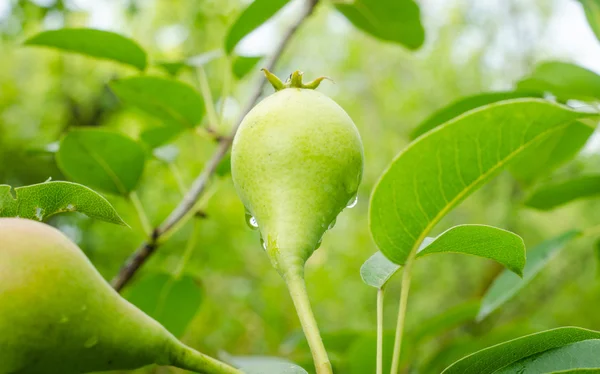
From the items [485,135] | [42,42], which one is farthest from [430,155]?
A: [42,42]

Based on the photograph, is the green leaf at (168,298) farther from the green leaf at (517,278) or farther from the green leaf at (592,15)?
the green leaf at (592,15)

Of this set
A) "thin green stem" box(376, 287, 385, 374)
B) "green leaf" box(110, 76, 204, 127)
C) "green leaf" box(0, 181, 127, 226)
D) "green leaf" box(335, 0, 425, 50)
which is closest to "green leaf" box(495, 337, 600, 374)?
→ "thin green stem" box(376, 287, 385, 374)

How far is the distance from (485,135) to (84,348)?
0.97ft

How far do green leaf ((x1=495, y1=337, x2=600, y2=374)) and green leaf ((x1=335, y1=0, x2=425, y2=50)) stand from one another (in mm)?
775

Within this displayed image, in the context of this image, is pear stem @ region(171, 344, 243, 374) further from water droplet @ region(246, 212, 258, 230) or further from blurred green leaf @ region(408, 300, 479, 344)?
blurred green leaf @ region(408, 300, 479, 344)

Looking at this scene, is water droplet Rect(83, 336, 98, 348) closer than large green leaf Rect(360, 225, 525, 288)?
Yes

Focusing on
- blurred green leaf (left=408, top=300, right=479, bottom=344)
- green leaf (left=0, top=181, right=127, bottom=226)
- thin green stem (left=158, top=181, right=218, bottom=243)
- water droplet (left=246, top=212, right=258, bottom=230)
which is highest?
green leaf (left=0, top=181, right=127, bottom=226)

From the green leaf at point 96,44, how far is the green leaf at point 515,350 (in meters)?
0.76

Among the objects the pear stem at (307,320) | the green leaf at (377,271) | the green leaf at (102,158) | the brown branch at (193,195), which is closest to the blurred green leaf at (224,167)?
the brown branch at (193,195)

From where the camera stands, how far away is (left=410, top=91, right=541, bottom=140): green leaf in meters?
0.80

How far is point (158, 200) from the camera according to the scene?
274 centimetres

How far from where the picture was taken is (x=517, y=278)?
84 centimetres

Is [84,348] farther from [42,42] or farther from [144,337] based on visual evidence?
[42,42]

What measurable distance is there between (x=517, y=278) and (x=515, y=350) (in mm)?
391
